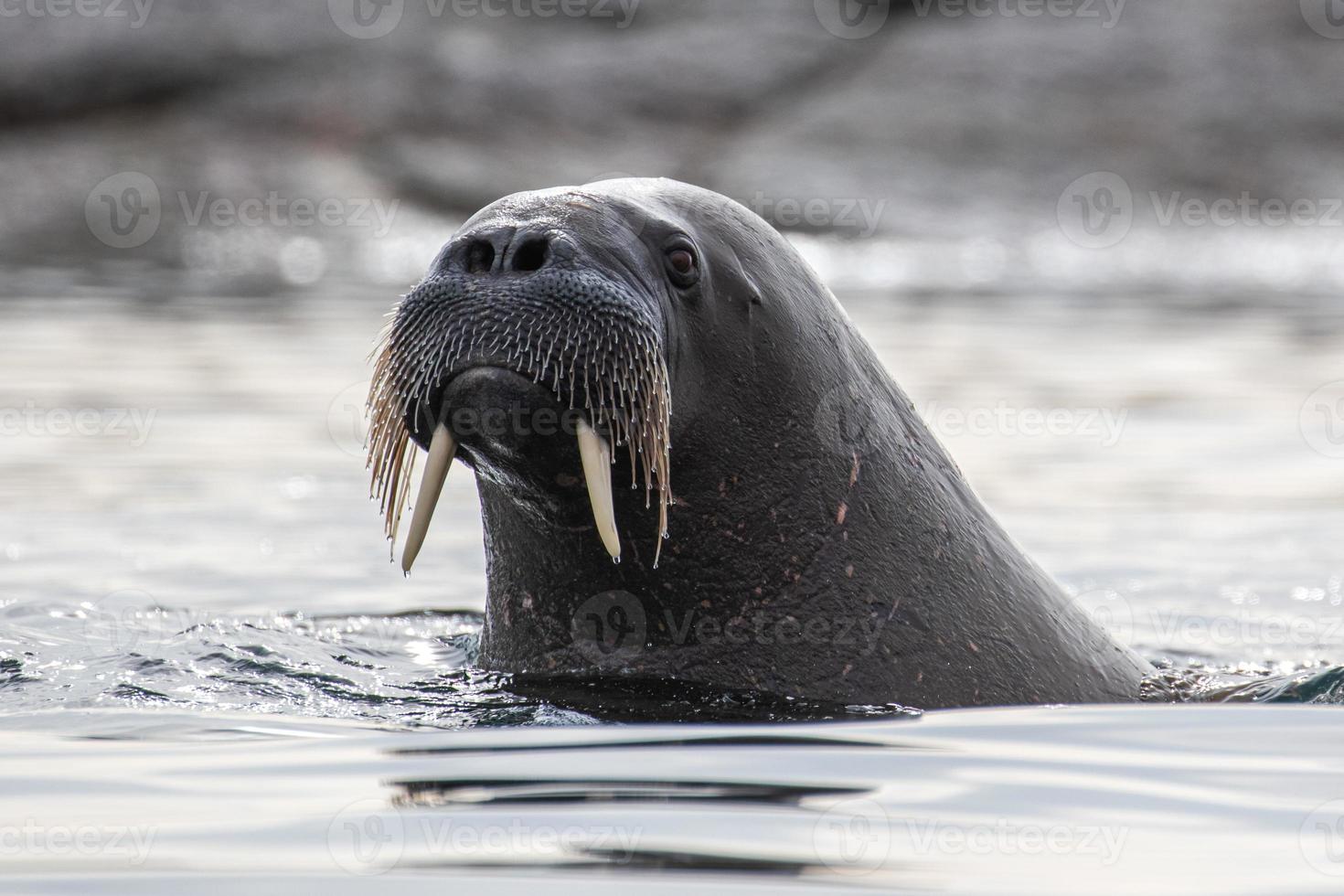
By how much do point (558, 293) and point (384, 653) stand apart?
231 cm

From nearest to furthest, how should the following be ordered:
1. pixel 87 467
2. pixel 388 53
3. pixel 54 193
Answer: pixel 87 467 < pixel 54 193 < pixel 388 53

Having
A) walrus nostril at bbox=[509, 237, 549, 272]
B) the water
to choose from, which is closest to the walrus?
walrus nostril at bbox=[509, 237, 549, 272]

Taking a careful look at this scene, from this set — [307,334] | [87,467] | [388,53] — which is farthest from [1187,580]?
[388,53]

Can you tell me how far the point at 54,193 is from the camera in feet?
87.4

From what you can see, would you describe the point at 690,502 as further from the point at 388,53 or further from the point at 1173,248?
the point at 388,53

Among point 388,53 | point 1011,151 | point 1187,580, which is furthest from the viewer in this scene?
point 388,53

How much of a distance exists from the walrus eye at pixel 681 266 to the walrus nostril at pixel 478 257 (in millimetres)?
481

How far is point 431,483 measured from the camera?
4.52 meters

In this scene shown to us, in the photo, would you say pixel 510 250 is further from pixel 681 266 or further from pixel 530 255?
pixel 681 266

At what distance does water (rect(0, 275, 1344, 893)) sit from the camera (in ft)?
12.3

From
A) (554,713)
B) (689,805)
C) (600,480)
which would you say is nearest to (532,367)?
(600,480)

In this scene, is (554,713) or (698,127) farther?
(698,127)

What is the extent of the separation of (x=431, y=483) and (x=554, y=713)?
0.74 meters

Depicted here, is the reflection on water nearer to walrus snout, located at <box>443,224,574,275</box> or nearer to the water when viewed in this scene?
the water
